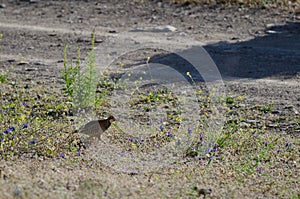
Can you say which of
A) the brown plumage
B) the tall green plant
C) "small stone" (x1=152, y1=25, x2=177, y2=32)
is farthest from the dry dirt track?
the brown plumage

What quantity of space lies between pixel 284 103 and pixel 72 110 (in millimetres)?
2505

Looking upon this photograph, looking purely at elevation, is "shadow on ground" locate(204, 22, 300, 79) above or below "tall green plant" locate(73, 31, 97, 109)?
below

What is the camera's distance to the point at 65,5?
41.2 ft

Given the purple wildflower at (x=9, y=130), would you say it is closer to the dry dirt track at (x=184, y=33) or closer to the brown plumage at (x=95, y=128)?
the brown plumage at (x=95, y=128)

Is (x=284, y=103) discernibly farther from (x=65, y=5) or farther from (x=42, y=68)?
(x=65, y=5)

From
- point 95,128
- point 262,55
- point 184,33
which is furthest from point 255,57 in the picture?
point 95,128

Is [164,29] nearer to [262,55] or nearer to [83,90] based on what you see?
[262,55]

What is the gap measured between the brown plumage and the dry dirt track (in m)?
2.25

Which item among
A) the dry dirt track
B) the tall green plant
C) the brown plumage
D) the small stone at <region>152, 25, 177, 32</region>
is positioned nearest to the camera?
the brown plumage

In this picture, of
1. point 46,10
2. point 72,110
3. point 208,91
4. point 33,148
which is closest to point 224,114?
point 208,91

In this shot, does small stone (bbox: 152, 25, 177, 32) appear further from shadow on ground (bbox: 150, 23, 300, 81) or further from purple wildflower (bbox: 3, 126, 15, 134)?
purple wildflower (bbox: 3, 126, 15, 134)

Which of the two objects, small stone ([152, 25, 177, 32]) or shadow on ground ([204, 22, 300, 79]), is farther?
small stone ([152, 25, 177, 32])

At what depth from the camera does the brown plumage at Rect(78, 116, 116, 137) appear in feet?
19.7

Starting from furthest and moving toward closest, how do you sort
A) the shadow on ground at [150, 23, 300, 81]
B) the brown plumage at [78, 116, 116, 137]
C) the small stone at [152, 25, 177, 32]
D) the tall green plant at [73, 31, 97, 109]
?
the small stone at [152, 25, 177, 32] → the shadow on ground at [150, 23, 300, 81] → the tall green plant at [73, 31, 97, 109] → the brown plumage at [78, 116, 116, 137]
